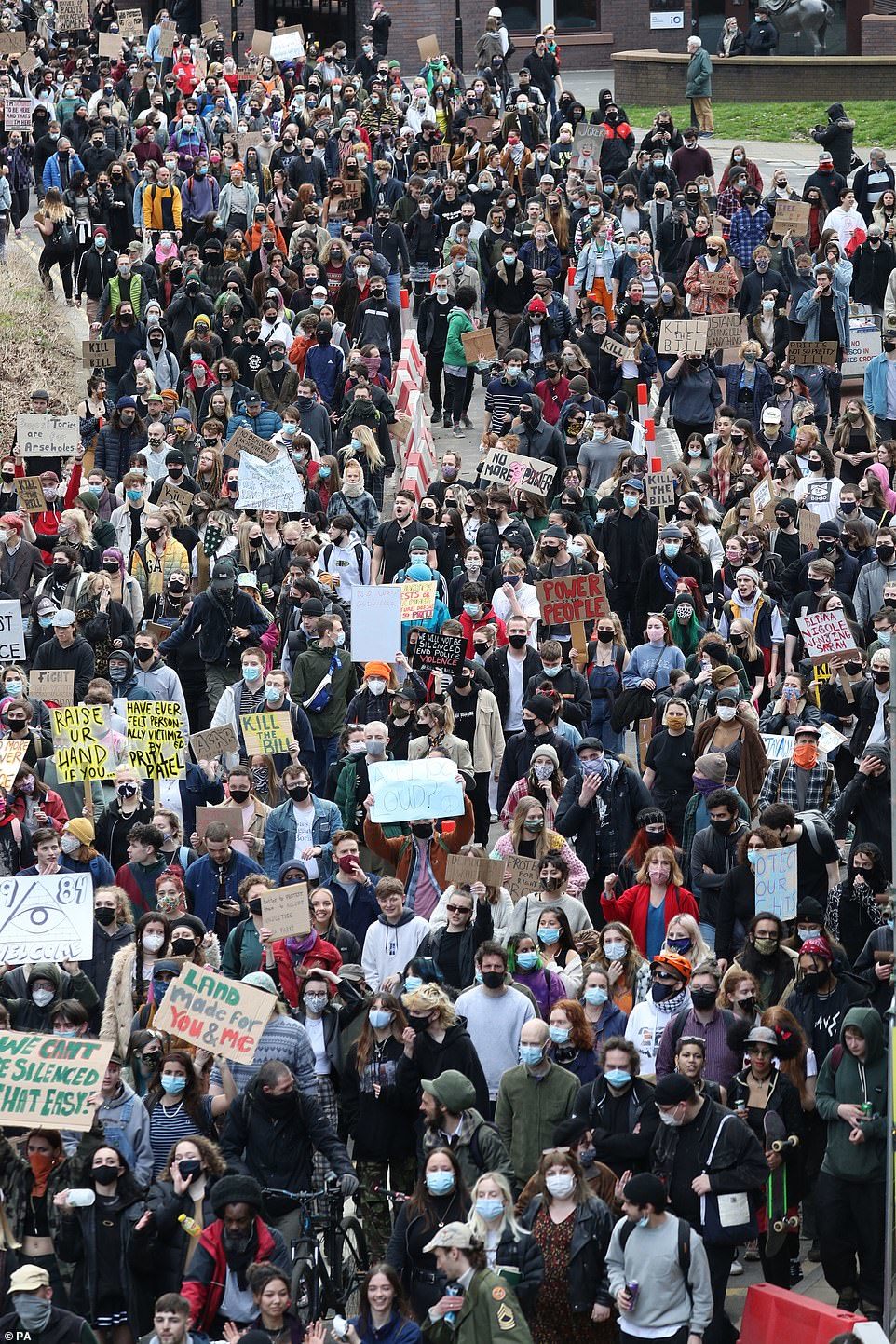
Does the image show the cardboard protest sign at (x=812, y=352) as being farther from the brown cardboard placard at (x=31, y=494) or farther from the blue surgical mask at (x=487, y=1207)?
the blue surgical mask at (x=487, y=1207)

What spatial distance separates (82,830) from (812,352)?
34.6ft

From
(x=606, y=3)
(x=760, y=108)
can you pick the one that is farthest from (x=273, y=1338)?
(x=606, y=3)

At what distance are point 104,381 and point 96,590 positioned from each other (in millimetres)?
5977

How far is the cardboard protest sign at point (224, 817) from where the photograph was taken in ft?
47.5

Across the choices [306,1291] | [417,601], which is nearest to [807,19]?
[417,601]

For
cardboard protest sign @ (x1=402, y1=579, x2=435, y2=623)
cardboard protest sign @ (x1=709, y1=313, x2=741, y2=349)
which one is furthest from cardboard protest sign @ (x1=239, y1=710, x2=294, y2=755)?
cardboard protest sign @ (x1=709, y1=313, x2=741, y2=349)

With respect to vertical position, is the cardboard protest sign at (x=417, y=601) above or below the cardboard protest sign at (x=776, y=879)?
above

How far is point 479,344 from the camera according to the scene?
23031 mm

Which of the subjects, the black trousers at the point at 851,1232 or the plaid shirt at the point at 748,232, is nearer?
the black trousers at the point at 851,1232

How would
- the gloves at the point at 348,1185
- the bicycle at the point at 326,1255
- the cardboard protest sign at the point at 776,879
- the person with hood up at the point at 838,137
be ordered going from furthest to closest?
the person with hood up at the point at 838,137
the cardboard protest sign at the point at 776,879
the gloves at the point at 348,1185
the bicycle at the point at 326,1255

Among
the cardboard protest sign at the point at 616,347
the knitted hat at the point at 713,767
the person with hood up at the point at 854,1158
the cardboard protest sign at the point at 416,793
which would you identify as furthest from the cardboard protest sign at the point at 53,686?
the cardboard protest sign at the point at 616,347

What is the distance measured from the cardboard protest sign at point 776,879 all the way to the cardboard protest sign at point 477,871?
4.31ft

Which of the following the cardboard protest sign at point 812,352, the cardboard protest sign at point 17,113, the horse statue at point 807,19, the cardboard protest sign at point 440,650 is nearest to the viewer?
the cardboard protest sign at point 440,650

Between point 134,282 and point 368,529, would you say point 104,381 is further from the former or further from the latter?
point 368,529
